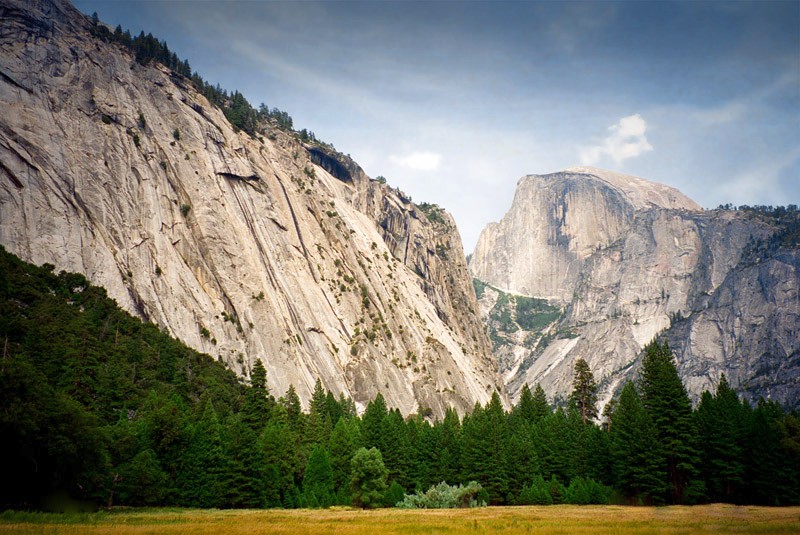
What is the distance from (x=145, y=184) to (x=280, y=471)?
69917 millimetres

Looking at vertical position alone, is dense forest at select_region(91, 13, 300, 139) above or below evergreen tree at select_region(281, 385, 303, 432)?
above

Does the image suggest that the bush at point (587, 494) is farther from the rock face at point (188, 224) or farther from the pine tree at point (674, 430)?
the rock face at point (188, 224)

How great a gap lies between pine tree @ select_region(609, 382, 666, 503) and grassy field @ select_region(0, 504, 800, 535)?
659 inches

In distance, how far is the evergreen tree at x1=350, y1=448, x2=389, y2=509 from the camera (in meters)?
68.8

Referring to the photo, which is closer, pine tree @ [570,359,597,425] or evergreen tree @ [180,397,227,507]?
evergreen tree @ [180,397,227,507]

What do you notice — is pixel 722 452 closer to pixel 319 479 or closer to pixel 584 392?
pixel 584 392

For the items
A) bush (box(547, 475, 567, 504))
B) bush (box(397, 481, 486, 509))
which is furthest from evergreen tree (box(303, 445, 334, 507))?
bush (box(547, 475, 567, 504))

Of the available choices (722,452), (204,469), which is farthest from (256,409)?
(722,452)

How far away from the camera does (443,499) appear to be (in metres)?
66.5

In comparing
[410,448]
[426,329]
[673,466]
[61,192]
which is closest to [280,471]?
[410,448]

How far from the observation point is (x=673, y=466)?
216 feet

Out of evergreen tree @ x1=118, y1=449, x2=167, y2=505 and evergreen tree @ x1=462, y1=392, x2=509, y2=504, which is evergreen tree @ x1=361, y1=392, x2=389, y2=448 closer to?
evergreen tree @ x1=462, y1=392, x2=509, y2=504

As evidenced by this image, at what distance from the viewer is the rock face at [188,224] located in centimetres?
10438

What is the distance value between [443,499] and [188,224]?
78.7 m
